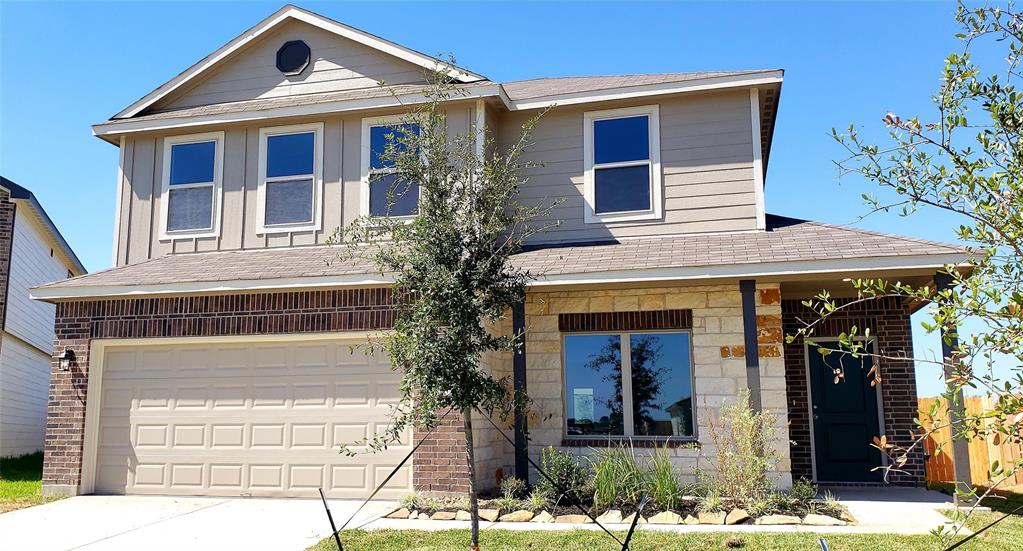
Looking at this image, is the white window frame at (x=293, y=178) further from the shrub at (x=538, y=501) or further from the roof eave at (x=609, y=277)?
the shrub at (x=538, y=501)

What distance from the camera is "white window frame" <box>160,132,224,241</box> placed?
41.0 feet

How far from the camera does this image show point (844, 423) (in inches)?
468

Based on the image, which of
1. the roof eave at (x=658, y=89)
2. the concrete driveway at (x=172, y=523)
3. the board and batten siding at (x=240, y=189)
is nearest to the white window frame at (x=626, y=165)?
the roof eave at (x=658, y=89)

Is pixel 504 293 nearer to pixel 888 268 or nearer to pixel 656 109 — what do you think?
pixel 888 268

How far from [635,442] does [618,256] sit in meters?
2.52

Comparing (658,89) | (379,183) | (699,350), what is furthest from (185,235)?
(699,350)

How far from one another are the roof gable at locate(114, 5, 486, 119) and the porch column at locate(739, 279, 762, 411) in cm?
564

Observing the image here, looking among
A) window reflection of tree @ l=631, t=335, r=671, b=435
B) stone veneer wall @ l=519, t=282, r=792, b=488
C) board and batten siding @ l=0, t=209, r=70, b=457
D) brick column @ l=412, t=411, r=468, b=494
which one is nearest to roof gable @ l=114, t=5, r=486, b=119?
stone veneer wall @ l=519, t=282, r=792, b=488

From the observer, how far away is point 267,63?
13.2m

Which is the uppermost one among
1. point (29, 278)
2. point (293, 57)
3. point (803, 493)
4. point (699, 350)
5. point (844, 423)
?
point (293, 57)

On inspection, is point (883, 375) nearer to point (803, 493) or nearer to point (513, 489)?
point (803, 493)

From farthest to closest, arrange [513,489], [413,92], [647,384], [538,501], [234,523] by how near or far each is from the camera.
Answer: [413,92], [647,384], [513,489], [538,501], [234,523]

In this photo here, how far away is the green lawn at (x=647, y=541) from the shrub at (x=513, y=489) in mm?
1488

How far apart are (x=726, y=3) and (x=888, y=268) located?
461 centimetres
